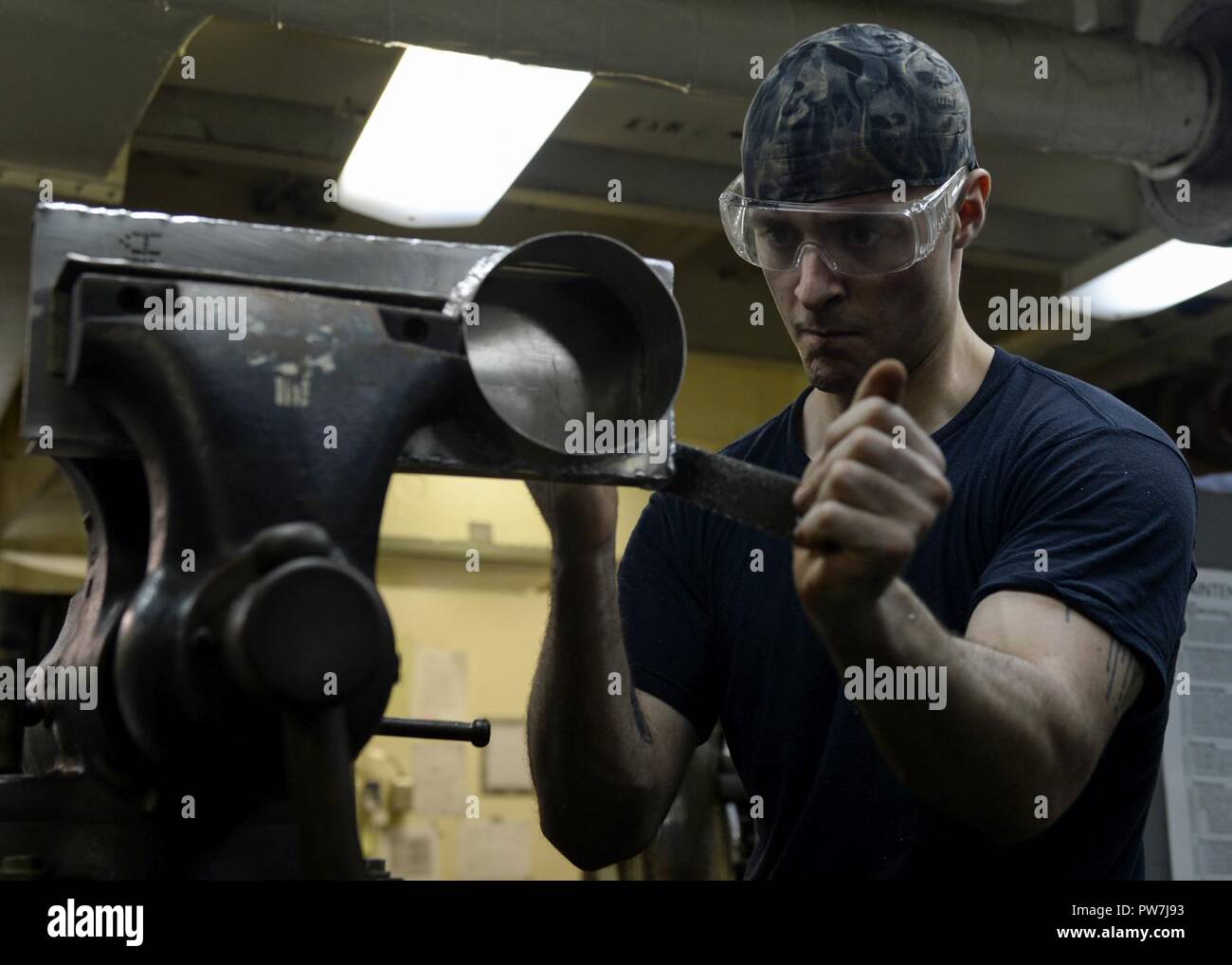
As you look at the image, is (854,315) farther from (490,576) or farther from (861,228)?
(490,576)

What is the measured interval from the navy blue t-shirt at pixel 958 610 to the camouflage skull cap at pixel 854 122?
25 centimetres

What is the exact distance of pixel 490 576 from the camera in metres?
5.47

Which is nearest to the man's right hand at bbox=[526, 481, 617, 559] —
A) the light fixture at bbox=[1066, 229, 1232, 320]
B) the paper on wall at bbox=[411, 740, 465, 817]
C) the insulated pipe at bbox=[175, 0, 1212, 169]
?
the insulated pipe at bbox=[175, 0, 1212, 169]

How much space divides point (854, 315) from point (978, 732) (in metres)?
0.53

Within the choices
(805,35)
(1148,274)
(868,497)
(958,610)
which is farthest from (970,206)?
(1148,274)

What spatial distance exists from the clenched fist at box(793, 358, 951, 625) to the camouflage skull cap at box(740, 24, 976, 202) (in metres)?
0.58

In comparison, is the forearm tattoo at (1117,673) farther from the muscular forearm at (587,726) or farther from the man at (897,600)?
the muscular forearm at (587,726)

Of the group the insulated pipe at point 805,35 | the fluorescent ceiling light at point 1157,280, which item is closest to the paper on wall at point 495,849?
the fluorescent ceiling light at point 1157,280

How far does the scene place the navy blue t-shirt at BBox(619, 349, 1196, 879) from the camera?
1.19 m

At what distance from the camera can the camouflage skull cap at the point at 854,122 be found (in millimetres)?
1353

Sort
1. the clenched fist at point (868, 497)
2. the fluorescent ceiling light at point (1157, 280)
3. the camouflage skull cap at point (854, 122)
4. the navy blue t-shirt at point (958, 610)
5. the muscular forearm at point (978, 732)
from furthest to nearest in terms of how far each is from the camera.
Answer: the fluorescent ceiling light at point (1157, 280), the camouflage skull cap at point (854, 122), the navy blue t-shirt at point (958, 610), the muscular forearm at point (978, 732), the clenched fist at point (868, 497)

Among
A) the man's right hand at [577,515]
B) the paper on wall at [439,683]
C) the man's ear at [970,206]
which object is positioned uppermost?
the man's ear at [970,206]

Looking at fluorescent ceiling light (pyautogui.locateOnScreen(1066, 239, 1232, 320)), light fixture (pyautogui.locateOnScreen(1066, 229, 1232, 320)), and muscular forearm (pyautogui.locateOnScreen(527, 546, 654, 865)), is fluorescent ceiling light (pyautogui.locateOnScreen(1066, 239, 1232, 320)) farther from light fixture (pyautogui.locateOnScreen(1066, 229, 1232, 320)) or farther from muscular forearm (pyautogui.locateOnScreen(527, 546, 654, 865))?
muscular forearm (pyautogui.locateOnScreen(527, 546, 654, 865))

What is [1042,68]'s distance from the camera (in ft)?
9.70
